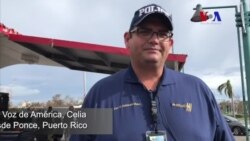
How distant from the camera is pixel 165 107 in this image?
2.38 meters

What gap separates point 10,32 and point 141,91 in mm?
7156

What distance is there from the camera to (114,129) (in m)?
2.35

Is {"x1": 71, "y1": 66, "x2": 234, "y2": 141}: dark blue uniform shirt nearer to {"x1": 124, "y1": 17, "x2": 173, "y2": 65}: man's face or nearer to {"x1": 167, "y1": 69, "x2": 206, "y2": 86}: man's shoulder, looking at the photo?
{"x1": 167, "y1": 69, "x2": 206, "y2": 86}: man's shoulder

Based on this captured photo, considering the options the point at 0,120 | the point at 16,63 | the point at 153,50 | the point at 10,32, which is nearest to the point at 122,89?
the point at 153,50

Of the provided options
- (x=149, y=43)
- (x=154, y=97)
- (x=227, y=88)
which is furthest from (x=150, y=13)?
(x=227, y=88)

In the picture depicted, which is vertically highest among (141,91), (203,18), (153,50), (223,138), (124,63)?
(203,18)

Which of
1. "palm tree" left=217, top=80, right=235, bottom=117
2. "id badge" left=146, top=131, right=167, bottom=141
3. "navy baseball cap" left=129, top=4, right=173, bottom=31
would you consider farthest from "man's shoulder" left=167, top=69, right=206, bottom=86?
"palm tree" left=217, top=80, right=235, bottom=117

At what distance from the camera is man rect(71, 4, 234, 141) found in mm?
2330

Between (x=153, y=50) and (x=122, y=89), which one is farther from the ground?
(x=153, y=50)

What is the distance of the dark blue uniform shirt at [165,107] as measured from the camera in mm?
2330

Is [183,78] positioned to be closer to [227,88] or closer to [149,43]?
[149,43]

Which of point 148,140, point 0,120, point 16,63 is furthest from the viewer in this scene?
point 16,63

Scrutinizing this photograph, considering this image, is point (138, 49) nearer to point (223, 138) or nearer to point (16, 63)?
point (223, 138)

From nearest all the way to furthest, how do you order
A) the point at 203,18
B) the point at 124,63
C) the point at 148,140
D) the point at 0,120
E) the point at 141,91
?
the point at 148,140 → the point at 141,91 → the point at 0,120 → the point at 124,63 → the point at 203,18
